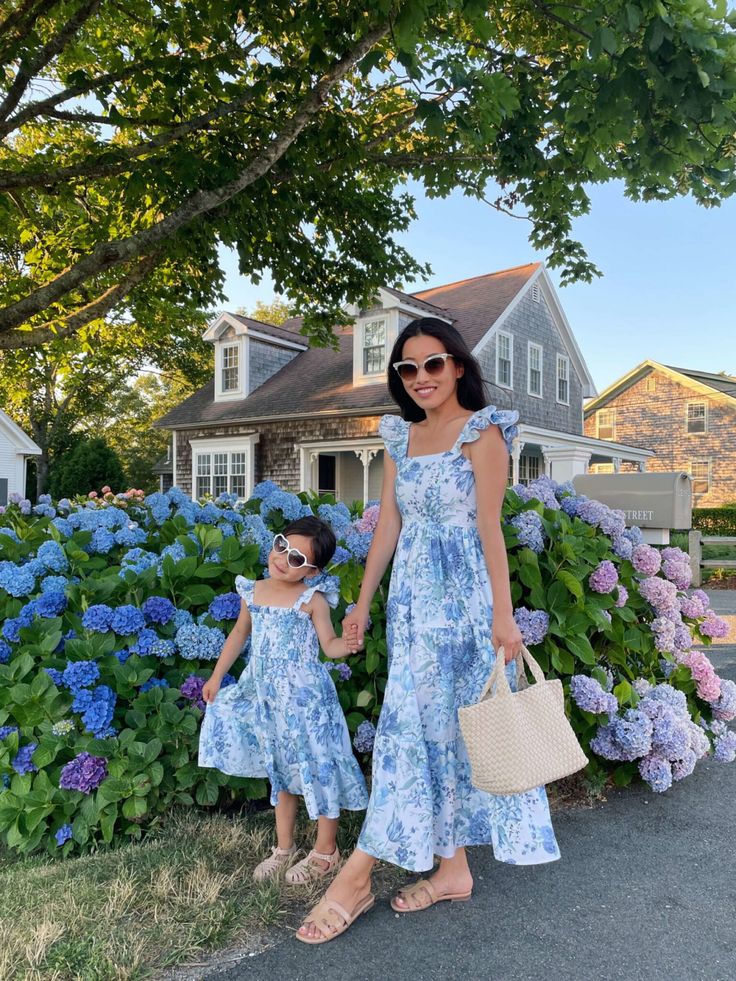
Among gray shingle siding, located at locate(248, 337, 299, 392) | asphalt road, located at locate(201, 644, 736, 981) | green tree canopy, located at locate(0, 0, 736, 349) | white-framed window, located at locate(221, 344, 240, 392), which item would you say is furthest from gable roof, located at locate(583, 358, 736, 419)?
asphalt road, located at locate(201, 644, 736, 981)

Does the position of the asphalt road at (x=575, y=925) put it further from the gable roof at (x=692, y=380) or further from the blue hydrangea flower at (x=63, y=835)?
the gable roof at (x=692, y=380)

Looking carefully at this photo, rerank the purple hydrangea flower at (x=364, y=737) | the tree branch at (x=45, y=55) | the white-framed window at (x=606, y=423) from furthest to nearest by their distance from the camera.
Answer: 1. the white-framed window at (x=606, y=423)
2. the tree branch at (x=45, y=55)
3. the purple hydrangea flower at (x=364, y=737)

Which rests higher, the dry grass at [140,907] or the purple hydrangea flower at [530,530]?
the purple hydrangea flower at [530,530]

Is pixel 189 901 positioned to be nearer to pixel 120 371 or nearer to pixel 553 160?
pixel 553 160

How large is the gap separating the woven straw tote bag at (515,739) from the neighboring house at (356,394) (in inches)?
508

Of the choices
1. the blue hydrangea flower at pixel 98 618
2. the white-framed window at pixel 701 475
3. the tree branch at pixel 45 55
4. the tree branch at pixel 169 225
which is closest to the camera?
the blue hydrangea flower at pixel 98 618

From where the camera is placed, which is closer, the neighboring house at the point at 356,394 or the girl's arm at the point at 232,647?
the girl's arm at the point at 232,647

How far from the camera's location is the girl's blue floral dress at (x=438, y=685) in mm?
2123

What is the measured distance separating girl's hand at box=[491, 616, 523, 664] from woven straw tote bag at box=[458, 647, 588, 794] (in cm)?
5

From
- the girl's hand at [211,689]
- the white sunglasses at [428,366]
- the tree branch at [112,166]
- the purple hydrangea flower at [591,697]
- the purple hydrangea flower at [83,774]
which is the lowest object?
the purple hydrangea flower at [83,774]

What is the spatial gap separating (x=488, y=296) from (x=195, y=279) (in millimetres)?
11907

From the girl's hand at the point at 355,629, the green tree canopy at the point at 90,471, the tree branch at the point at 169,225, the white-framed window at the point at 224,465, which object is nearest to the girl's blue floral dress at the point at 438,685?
the girl's hand at the point at 355,629

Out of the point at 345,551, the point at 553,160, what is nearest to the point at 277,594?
the point at 345,551

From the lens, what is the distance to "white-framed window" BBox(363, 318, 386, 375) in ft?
50.9
